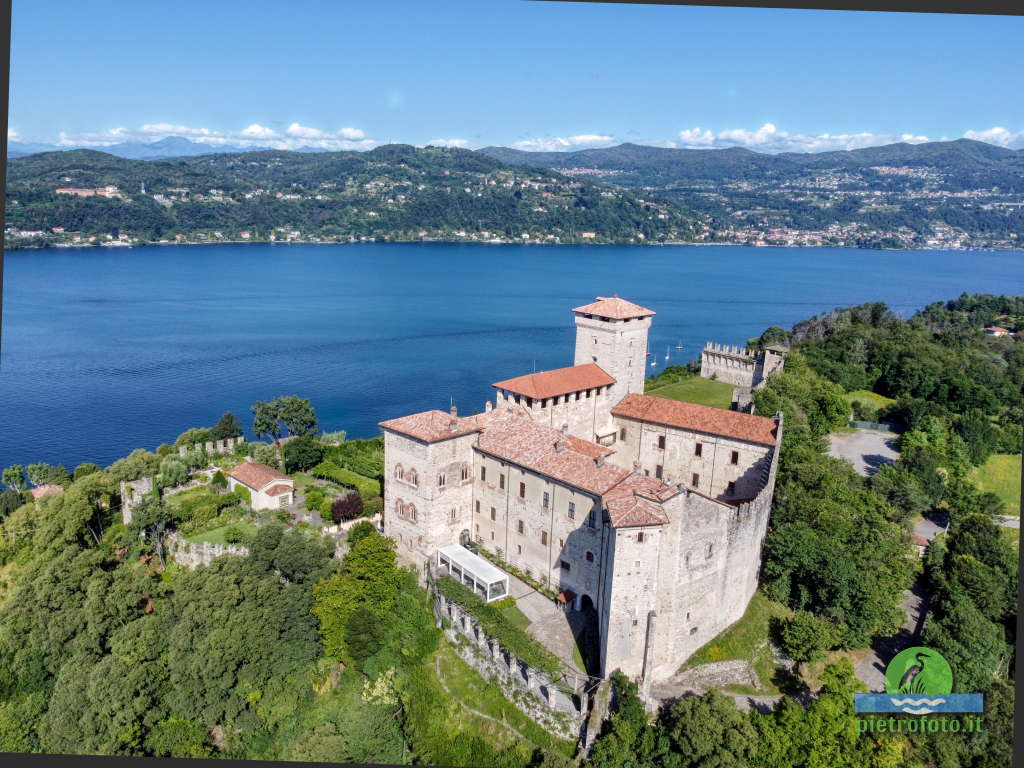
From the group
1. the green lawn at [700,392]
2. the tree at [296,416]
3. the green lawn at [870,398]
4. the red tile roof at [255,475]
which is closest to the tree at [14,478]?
the red tile roof at [255,475]

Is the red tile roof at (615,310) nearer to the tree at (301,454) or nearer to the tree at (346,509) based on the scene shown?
the tree at (346,509)

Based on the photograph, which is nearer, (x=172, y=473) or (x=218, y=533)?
(x=218, y=533)

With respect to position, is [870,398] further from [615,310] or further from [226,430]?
[226,430]

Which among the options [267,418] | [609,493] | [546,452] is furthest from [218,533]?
[609,493]

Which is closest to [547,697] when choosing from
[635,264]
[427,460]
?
[427,460]

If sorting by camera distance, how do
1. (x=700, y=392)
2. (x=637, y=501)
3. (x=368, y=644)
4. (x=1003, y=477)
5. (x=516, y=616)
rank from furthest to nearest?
(x=700, y=392) < (x=1003, y=477) < (x=368, y=644) < (x=516, y=616) < (x=637, y=501)

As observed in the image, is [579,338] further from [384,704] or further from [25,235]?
[25,235]

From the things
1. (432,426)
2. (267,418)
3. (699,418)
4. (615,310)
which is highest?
(615,310)
